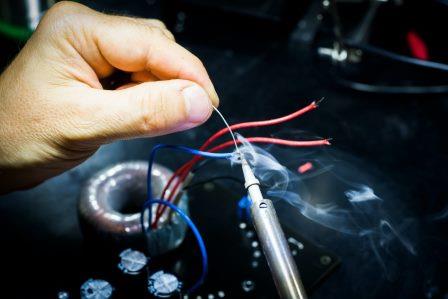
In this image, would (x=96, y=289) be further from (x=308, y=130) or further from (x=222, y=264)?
(x=308, y=130)

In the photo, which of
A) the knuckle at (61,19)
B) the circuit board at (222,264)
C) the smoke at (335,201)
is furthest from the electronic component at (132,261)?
the knuckle at (61,19)

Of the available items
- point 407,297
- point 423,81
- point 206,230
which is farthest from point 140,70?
point 423,81

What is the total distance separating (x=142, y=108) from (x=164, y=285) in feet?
0.98

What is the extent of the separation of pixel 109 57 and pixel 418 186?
0.76 m

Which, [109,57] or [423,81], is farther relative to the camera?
[423,81]

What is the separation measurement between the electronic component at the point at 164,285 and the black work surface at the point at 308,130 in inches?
7.1

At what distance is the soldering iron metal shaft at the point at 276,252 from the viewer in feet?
1.64

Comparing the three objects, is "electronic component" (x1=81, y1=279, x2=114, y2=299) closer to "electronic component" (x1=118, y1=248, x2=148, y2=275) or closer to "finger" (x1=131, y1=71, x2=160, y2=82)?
"electronic component" (x1=118, y1=248, x2=148, y2=275)

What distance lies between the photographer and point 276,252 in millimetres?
516

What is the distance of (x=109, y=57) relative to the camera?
2.38 feet

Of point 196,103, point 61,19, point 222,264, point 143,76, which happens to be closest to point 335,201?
point 222,264

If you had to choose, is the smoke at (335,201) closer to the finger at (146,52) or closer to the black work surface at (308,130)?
the black work surface at (308,130)

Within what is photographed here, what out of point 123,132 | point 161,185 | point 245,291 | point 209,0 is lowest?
point 245,291

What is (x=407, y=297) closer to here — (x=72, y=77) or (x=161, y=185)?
(x=161, y=185)
